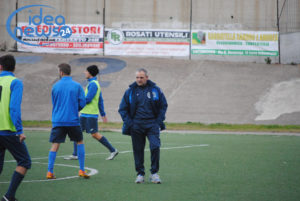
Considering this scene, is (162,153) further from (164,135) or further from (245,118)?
(245,118)

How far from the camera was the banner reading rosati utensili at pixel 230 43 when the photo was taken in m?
34.4

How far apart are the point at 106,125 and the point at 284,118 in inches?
367

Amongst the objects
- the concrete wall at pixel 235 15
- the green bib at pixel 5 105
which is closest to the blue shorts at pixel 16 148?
the green bib at pixel 5 105

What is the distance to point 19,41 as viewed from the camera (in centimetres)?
3478

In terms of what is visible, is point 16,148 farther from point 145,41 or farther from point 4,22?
point 4,22

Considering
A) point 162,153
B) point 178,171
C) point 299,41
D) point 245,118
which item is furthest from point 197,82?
point 178,171

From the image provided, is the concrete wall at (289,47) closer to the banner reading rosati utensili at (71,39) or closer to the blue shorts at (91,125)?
the banner reading rosati utensili at (71,39)

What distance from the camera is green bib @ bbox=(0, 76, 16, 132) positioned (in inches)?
256

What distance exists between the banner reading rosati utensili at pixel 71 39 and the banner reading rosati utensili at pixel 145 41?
70cm

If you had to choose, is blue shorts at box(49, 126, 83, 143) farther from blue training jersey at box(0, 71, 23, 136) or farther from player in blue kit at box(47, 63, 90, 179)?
blue training jersey at box(0, 71, 23, 136)

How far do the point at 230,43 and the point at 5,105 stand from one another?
29.1m

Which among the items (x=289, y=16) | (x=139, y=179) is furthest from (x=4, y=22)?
(x=139, y=179)

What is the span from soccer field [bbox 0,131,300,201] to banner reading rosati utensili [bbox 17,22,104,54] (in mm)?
19506

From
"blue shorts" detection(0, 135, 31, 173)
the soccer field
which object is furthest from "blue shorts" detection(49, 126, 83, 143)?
"blue shorts" detection(0, 135, 31, 173)
